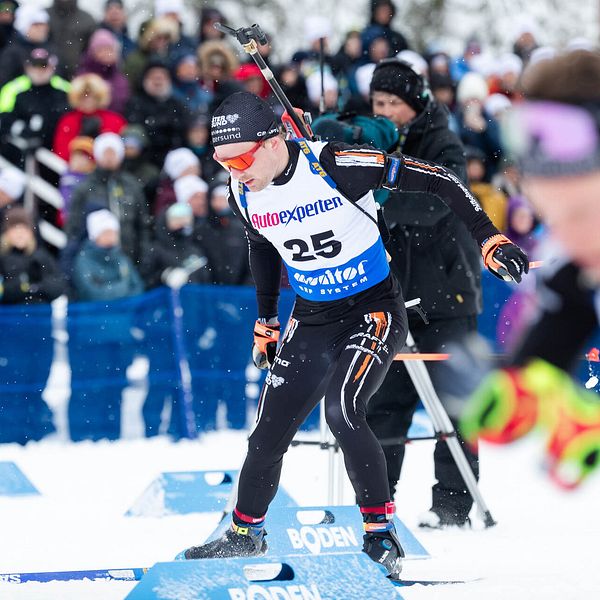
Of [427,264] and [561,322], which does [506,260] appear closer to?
[561,322]

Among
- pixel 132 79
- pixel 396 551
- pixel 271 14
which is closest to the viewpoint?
pixel 396 551

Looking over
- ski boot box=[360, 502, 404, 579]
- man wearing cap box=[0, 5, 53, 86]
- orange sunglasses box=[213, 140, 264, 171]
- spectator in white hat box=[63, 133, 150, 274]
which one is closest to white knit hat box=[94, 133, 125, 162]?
spectator in white hat box=[63, 133, 150, 274]

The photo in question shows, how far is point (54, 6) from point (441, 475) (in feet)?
19.7

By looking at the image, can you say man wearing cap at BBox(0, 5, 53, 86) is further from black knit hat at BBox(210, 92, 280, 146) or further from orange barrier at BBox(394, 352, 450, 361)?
black knit hat at BBox(210, 92, 280, 146)

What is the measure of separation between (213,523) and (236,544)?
1.44 metres

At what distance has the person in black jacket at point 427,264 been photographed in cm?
593

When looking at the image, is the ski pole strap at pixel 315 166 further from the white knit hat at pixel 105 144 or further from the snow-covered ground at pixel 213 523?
the white knit hat at pixel 105 144

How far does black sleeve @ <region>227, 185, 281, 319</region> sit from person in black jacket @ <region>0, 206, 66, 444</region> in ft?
10.3

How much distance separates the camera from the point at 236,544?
500cm

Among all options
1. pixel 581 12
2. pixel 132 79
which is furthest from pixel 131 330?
pixel 581 12

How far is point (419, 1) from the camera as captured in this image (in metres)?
17.6

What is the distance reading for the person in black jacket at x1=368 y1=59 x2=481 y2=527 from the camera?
5.93m

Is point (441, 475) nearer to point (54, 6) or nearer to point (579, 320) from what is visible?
point (579, 320)

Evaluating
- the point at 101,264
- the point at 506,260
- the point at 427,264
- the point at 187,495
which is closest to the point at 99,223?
the point at 101,264
